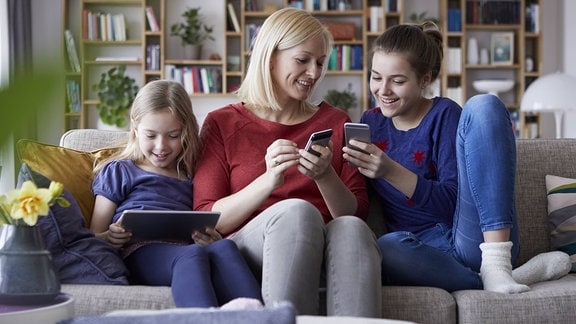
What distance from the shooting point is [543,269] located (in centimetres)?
186

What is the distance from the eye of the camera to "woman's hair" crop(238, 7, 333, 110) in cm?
198

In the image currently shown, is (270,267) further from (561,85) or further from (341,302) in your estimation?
(561,85)

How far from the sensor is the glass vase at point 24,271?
41.4 inches

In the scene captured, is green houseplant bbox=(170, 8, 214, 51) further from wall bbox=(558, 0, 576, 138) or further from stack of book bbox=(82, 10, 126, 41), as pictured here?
wall bbox=(558, 0, 576, 138)

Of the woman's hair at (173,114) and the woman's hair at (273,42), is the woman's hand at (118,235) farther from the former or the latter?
the woman's hair at (273,42)

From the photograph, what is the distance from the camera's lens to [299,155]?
69.9 inches

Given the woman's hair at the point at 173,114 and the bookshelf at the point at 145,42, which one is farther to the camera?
the bookshelf at the point at 145,42

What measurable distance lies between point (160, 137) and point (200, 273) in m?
0.52

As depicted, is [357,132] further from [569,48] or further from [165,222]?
[569,48]

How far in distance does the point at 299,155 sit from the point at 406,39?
51cm

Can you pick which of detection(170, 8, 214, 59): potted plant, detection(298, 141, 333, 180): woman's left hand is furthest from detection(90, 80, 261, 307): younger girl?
detection(170, 8, 214, 59): potted plant

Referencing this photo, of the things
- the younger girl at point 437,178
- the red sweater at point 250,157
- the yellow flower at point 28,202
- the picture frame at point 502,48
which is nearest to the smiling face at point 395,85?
the younger girl at point 437,178

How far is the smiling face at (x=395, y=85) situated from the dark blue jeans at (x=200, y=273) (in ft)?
2.00

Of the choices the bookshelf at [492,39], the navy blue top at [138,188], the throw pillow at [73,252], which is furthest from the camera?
the bookshelf at [492,39]
